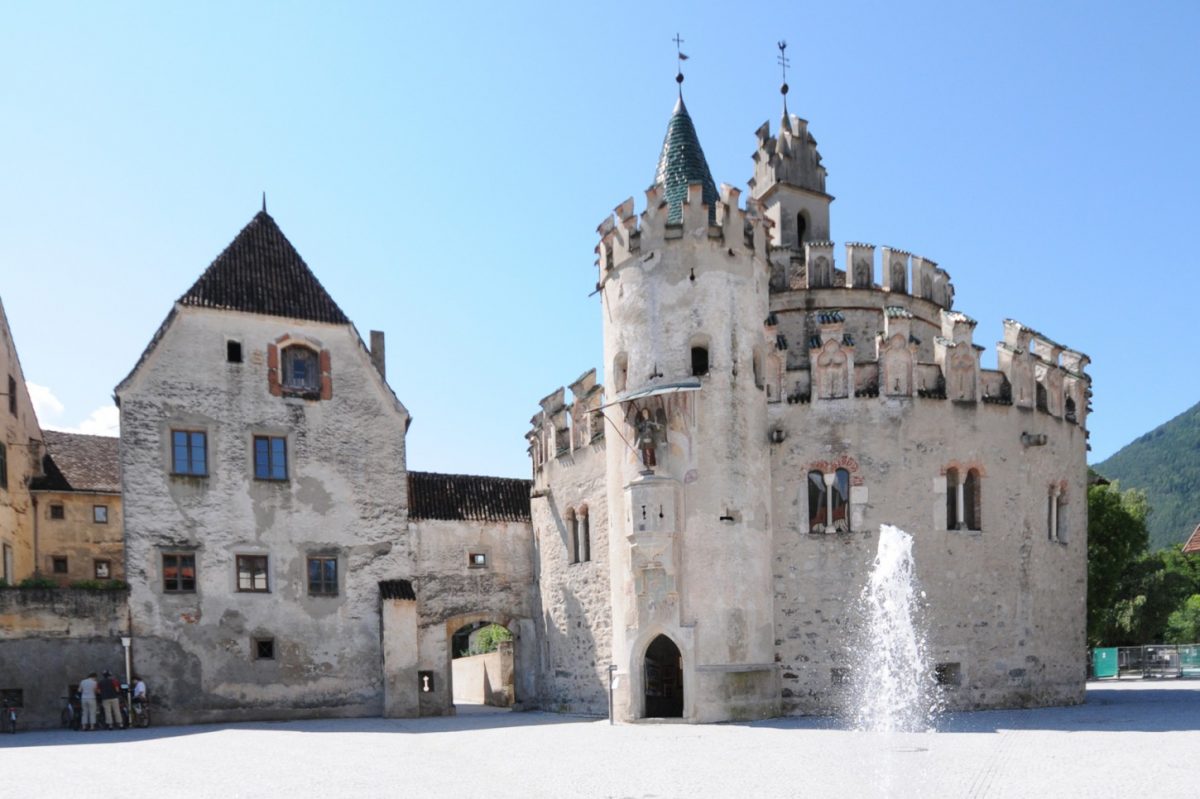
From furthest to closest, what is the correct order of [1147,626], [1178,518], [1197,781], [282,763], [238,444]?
[1178,518], [1147,626], [238,444], [282,763], [1197,781]

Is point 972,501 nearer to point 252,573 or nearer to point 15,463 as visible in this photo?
point 252,573

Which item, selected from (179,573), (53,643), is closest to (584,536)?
(179,573)

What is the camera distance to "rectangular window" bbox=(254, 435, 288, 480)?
1201 inches

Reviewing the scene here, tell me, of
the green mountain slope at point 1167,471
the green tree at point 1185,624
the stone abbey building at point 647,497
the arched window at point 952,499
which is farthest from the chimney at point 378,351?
the green mountain slope at point 1167,471

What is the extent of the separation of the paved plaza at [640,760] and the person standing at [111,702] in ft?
2.66

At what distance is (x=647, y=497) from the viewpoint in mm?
25688

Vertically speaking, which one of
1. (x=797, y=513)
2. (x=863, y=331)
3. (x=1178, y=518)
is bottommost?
(x=1178, y=518)

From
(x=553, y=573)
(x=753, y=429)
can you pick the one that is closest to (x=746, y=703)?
(x=753, y=429)

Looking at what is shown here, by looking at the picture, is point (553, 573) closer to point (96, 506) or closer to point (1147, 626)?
point (96, 506)

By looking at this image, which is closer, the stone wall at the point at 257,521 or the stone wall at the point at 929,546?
the stone wall at the point at 929,546

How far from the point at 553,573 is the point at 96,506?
16442 mm

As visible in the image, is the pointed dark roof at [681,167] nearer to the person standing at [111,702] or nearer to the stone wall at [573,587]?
the stone wall at [573,587]

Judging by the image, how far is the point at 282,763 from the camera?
1858cm

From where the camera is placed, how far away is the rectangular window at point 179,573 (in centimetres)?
2881
